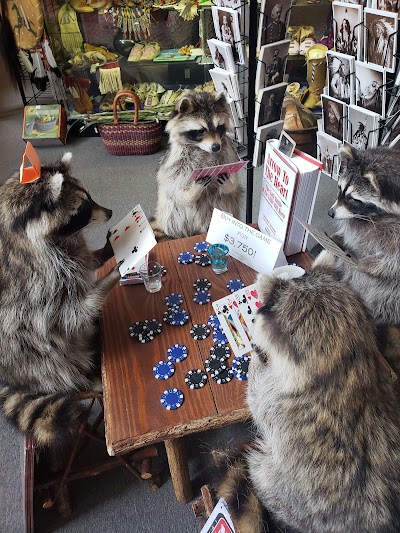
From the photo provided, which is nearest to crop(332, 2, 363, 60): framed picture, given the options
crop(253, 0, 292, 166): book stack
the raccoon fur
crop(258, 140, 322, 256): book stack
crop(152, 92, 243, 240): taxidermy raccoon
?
crop(253, 0, 292, 166): book stack

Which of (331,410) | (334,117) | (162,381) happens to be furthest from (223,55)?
(331,410)

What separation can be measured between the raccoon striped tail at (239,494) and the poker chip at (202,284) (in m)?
0.69

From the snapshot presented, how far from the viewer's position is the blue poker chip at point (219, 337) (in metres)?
1.64

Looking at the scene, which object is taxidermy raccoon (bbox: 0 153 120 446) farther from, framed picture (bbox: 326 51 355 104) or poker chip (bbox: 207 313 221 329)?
framed picture (bbox: 326 51 355 104)

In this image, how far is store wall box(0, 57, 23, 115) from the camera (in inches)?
212

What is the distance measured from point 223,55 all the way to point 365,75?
0.81 meters

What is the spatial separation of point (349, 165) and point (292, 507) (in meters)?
1.28

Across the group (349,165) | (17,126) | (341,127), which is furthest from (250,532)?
(17,126)

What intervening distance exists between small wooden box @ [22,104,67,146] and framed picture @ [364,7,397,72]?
3.30 metres

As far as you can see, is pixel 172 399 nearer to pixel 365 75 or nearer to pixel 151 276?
pixel 151 276

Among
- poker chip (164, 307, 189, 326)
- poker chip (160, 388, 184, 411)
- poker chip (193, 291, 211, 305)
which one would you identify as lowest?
poker chip (160, 388, 184, 411)

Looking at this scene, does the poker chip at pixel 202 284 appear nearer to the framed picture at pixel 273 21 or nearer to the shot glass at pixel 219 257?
the shot glass at pixel 219 257

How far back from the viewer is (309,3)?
4.14m

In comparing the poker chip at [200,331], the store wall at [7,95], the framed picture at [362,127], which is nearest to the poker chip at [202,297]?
the poker chip at [200,331]
